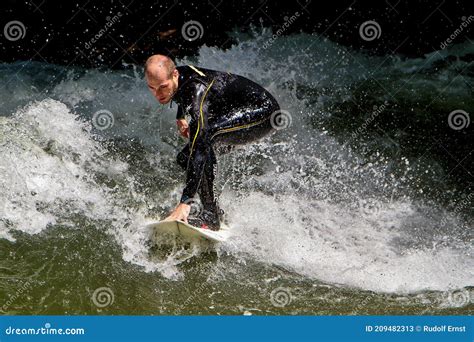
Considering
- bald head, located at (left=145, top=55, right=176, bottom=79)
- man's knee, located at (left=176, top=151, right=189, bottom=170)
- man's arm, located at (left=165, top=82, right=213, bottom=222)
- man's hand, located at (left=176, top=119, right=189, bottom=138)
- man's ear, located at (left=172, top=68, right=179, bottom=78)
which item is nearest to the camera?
bald head, located at (left=145, top=55, right=176, bottom=79)

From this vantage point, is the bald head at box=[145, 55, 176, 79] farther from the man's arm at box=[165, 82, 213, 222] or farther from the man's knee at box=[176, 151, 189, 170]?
the man's knee at box=[176, 151, 189, 170]

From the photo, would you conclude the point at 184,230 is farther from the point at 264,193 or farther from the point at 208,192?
the point at 264,193

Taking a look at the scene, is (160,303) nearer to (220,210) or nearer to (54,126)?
(220,210)

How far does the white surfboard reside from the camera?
5.60m

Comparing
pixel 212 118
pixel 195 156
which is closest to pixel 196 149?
pixel 195 156

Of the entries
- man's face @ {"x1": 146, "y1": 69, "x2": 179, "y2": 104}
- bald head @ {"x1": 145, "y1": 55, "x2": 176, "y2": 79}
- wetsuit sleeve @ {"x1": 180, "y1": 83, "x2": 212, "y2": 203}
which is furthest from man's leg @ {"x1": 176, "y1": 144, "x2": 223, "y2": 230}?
bald head @ {"x1": 145, "y1": 55, "x2": 176, "y2": 79}

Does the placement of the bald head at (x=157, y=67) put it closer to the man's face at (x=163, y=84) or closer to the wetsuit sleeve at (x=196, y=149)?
the man's face at (x=163, y=84)

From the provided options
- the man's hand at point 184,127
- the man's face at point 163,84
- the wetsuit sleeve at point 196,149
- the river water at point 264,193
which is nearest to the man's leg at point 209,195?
the wetsuit sleeve at point 196,149

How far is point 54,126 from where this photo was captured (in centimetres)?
775

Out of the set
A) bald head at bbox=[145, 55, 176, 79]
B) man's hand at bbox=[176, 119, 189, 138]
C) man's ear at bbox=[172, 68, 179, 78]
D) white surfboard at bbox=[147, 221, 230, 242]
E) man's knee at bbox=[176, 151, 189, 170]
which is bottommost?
white surfboard at bbox=[147, 221, 230, 242]

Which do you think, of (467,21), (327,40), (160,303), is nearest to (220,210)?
(160,303)

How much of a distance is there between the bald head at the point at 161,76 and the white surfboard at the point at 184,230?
1073mm

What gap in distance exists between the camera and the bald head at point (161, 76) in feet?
17.9

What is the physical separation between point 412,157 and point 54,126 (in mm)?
4319
